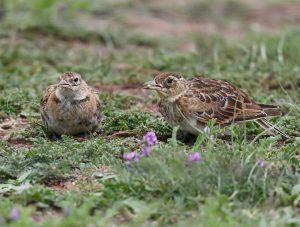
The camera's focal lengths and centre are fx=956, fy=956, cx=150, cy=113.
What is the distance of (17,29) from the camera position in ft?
43.8

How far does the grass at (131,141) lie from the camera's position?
20.4 ft

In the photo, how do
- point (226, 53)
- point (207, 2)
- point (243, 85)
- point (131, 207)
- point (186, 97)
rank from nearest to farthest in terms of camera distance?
point (131, 207), point (186, 97), point (243, 85), point (226, 53), point (207, 2)

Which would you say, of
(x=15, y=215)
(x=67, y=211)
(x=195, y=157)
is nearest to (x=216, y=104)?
(x=195, y=157)

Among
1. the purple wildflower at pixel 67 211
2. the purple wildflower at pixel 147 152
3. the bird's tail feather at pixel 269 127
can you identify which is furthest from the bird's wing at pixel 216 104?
the purple wildflower at pixel 67 211

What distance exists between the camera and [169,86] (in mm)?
8461

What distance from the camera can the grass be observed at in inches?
245

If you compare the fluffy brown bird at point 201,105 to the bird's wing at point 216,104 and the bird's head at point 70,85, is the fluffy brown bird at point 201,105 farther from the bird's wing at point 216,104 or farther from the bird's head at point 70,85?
the bird's head at point 70,85

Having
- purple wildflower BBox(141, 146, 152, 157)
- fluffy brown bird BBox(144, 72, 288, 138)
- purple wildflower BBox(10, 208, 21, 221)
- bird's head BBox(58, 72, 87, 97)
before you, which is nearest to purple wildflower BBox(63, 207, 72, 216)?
purple wildflower BBox(10, 208, 21, 221)

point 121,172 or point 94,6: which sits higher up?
point 121,172

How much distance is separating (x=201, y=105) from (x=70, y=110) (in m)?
1.18

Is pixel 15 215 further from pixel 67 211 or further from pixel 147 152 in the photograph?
pixel 147 152

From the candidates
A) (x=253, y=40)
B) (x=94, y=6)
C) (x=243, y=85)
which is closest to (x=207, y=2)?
(x=94, y=6)

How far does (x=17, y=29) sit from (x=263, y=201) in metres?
7.71

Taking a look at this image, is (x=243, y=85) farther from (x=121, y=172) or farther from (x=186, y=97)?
(x=121, y=172)
